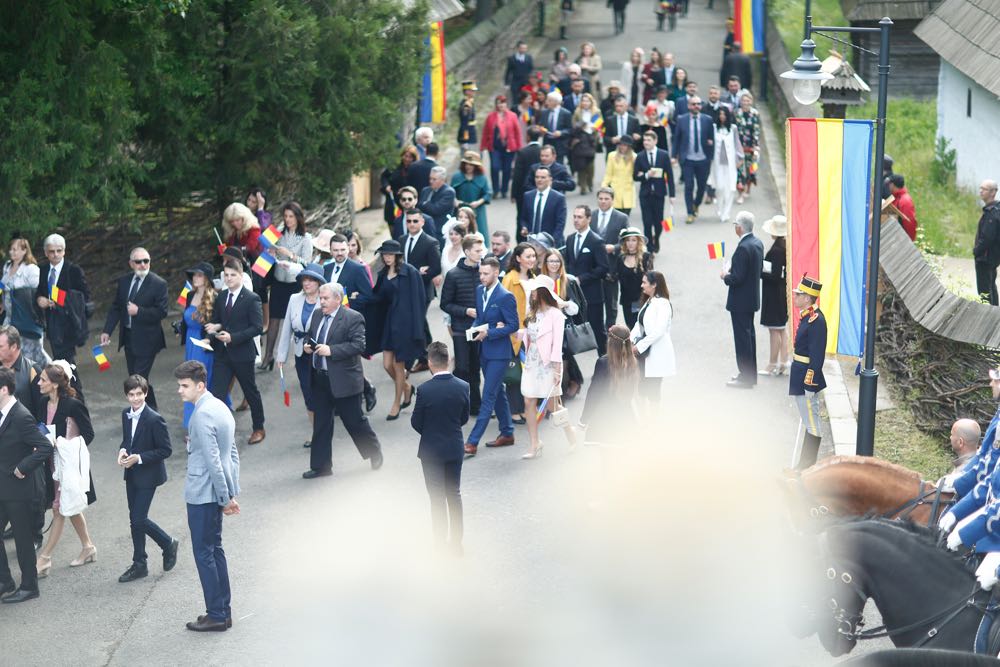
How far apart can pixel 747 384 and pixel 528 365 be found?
2992mm

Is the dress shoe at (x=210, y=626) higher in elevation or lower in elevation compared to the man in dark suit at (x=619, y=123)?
lower

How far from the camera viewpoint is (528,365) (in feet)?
44.7

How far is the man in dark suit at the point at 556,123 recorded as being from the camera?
24109 mm

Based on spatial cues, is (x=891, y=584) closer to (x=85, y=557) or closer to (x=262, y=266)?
(x=85, y=557)

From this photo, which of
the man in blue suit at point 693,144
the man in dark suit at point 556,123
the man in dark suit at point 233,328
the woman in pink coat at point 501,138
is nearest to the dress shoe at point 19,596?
the man in dark suit at point 233,328

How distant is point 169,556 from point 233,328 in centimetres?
312

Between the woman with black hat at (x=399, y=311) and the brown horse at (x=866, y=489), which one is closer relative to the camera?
the brown horse at (x=866, y=489)

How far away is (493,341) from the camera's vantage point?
13.7 metres

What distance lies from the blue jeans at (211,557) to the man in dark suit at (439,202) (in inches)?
310

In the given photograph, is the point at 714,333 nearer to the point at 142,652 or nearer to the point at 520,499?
the point at 520,499

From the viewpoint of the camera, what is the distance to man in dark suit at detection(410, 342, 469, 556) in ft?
37.0

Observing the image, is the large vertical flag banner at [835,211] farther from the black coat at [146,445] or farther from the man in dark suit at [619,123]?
the man in dark suit at [619,123]

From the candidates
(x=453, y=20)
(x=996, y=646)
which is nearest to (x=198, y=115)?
(x=996, y=646)

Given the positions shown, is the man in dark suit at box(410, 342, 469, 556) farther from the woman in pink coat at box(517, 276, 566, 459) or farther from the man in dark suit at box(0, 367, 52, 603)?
the man in dark suit at box(0, 367, 52, 603)
